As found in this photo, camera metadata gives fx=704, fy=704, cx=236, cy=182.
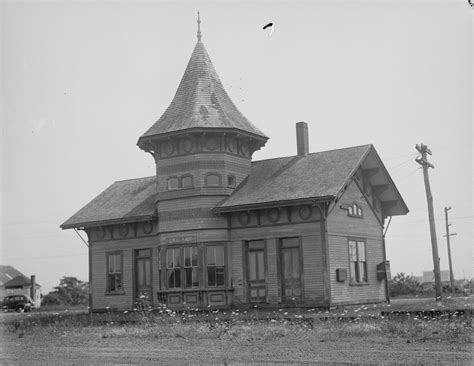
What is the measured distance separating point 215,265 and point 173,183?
362 centimetres

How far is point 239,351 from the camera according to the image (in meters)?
14.3

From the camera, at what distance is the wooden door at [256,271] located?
26.2m

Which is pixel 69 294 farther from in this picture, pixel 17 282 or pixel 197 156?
pixel 197 156

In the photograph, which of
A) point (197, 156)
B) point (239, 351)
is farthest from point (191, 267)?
point (239, 351)

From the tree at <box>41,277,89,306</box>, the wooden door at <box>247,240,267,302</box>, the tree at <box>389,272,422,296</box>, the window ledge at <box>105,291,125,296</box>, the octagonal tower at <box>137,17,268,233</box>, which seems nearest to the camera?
the wooden door at <box>247,240,267,302</box>

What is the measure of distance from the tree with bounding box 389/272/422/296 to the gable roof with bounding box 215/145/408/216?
42.3 feet

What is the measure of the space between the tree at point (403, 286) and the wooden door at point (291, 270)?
17.2 metres

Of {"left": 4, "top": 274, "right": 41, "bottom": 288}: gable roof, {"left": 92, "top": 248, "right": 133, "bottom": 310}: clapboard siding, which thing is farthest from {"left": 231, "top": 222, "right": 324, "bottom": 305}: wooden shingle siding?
{"left": 4, "top": 274, "right": 41, "bottom": 288}: gable roof

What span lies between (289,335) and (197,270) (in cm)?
979

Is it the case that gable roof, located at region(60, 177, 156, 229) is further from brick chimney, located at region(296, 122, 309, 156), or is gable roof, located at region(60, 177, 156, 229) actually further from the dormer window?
the dormer window

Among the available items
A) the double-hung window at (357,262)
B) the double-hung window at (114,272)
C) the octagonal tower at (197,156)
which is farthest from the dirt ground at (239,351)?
the double-hung window at (114,272)

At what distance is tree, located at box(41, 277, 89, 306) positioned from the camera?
203 feet

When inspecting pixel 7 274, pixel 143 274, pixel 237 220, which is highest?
pixel 7 274

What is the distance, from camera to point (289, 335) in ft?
56.5
